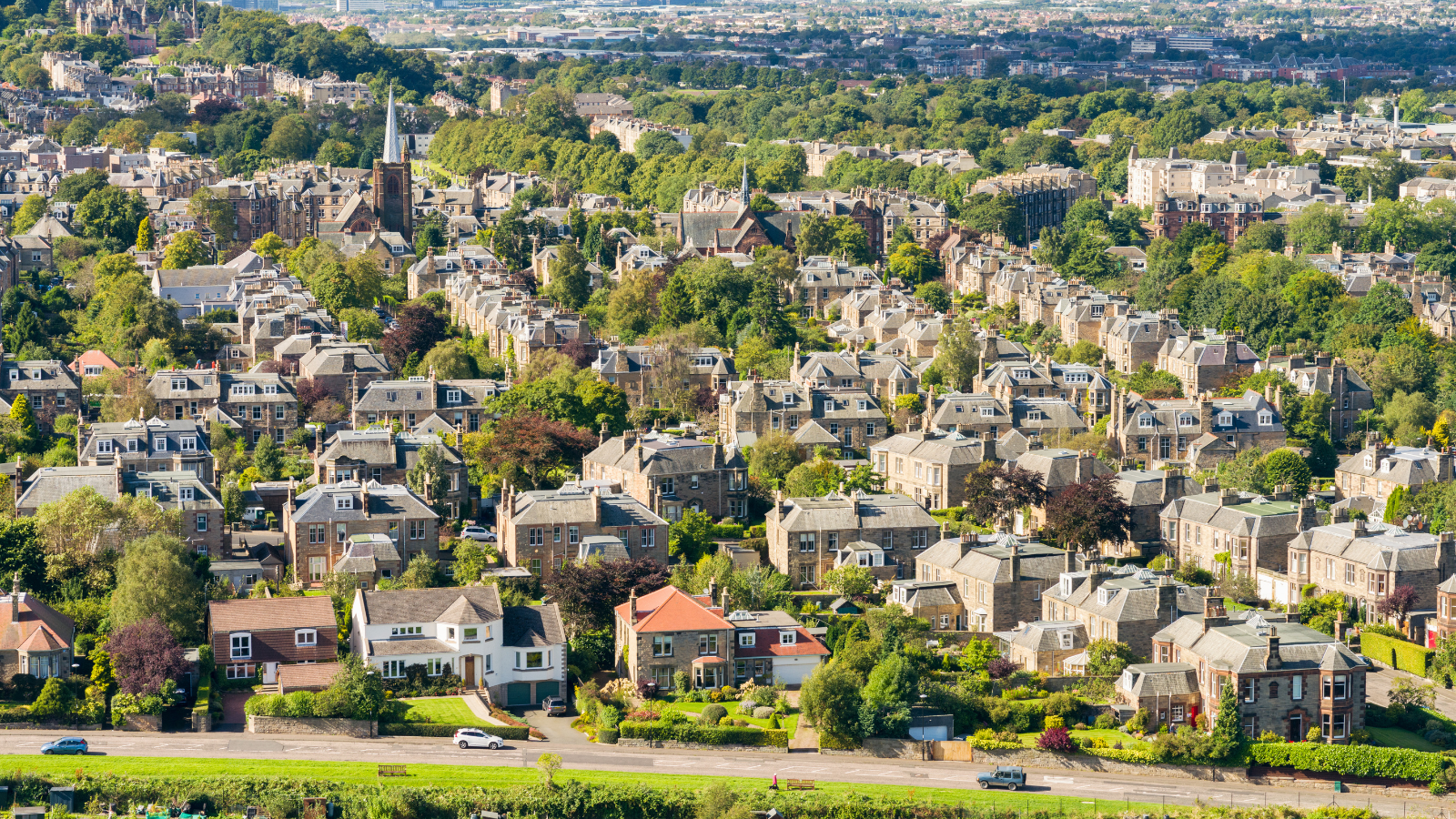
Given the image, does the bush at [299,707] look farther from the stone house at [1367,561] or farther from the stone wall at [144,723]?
the stone house at [1367,561]

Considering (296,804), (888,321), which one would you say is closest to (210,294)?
(888,321)

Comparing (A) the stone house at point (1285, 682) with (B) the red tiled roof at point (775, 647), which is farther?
(B) the red tiled roof at point (775, 647)

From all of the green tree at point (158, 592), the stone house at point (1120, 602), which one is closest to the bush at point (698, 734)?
the stone house at point (1120, 602)

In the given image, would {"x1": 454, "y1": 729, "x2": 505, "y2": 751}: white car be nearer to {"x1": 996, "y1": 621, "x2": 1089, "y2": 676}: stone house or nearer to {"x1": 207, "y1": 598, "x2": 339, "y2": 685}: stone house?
{"x1": 207, "y1": 598, "x2": 339, "y2": 685}: stone house

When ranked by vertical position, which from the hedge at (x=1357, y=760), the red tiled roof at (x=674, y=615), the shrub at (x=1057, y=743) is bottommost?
the hedge at (x=1357, y=760)

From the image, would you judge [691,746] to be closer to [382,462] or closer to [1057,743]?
[1057,743]

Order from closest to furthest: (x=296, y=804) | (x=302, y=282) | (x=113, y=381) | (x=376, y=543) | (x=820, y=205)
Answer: (x=296, y=804)
(x=376, y=543)
(x=113, y=381)
(x=302, y=282)
(x=820, y=205)

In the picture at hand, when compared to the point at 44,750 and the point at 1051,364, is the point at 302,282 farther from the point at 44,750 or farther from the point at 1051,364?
the point at 44,750
